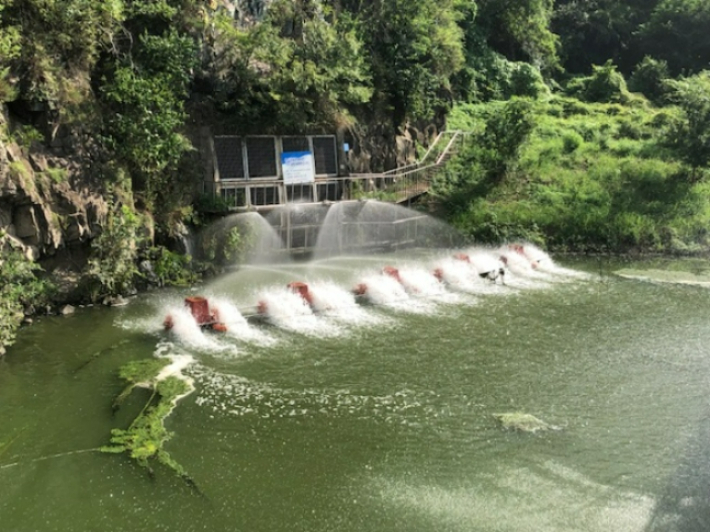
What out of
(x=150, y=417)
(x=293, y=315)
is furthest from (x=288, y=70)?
(x=150, y=417)

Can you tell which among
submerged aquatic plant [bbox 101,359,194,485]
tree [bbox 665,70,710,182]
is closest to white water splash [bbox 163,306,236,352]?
submerged aquatic plant [bbox 101,359,194,485]

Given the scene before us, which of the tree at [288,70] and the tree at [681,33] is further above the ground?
the tree at [681,33]

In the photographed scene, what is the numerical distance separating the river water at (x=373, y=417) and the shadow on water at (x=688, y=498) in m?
0.03

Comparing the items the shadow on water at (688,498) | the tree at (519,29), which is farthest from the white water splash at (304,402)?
the tree at (519,29)

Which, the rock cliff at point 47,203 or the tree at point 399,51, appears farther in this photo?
the tree at point 399,51

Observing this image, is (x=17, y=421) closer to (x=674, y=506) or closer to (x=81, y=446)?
(x=81, y=446)

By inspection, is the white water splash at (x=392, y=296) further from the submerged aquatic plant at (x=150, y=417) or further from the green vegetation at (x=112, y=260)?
the submerged aquatic plant at (x=150, y=417)

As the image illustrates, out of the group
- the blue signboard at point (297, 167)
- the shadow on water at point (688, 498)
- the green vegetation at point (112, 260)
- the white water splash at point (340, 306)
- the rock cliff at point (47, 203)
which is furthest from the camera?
the blue signboard at point (297, 167)

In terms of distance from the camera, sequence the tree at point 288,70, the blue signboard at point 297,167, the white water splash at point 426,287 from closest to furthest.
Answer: the white water splash at point 426,287
the tree at point 288,70
the blue signboard at point 297,167

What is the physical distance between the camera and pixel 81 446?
10477 millimetres

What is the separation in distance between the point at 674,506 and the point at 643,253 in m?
22.4

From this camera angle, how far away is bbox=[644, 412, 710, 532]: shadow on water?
851 cm

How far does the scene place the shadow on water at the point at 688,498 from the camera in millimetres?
8508

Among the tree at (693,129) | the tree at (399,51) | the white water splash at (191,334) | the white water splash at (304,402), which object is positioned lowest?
the white water splash at (304,402)
